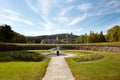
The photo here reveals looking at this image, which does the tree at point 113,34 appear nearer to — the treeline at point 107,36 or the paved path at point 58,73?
the treeline at point 107,36

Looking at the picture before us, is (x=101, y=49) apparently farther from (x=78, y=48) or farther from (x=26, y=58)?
(x=26, y=58)

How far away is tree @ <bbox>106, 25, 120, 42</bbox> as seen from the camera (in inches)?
2158

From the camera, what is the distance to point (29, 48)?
33.0m

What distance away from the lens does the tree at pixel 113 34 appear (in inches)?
2158

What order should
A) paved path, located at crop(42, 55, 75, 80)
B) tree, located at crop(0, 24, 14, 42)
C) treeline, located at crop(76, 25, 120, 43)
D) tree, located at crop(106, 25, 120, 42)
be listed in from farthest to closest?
1. treeline, located at crop(76, 25, 120, 43)
2. tree, located at crop(106, 25, 120, 42)
3. tree, located at crop(0, 24, 14, 42)
4. paved path, located at crop(42, 55, 75, 80)

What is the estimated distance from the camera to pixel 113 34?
5666 cm

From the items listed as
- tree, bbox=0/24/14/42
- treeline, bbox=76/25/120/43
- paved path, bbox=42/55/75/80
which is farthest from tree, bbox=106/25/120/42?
paved path, bbox=42/55/75/80

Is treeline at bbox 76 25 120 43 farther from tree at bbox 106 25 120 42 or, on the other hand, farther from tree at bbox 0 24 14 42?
tree at bbox 0 24 14 42

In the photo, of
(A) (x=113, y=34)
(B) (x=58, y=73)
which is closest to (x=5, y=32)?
(A) (x=113, y=34)

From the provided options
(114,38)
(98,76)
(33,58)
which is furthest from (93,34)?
(98,76)

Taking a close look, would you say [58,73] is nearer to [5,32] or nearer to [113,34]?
[5,32]

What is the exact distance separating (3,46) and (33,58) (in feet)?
60.5

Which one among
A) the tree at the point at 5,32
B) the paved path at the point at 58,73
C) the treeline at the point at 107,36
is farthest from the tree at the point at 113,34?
the paved path at the point at 58,73

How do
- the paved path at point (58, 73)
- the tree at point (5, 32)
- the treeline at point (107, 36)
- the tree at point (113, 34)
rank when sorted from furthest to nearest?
the treeline at point (107, 36), the tree at point (113, 34), the tree at point (5, 32), the paved path at point (58, 73)
